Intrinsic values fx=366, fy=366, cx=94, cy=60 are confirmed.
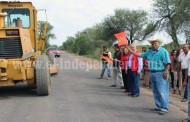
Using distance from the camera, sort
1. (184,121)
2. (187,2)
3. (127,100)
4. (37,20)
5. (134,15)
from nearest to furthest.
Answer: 1. (184,121)
2. (127,100)
3. (37,20)
4. (187,2)
5. (134,15)

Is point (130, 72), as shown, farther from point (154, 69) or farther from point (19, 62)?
point (19, 62)

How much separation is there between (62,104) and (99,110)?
3.96 feet

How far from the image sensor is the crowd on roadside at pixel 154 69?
29.3ft

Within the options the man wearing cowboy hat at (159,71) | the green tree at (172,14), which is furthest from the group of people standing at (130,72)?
the green tree at (172,14)

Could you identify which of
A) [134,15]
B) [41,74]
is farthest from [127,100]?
[134,15]

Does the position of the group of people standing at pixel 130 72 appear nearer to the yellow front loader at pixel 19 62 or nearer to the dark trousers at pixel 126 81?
the dark trousers at pixel 126 81

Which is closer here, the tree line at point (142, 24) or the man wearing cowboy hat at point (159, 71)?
the man wearing cowboy hat at point (159, 71)

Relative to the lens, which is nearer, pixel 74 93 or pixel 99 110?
pixel 99 110

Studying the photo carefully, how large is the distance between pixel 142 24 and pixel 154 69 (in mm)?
38831

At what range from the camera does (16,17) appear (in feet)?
43.2

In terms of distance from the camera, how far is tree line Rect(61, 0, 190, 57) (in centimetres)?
1997

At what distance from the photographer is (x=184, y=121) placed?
7.91 m

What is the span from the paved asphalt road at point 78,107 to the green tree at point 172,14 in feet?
27.7

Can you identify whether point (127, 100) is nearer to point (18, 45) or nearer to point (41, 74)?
point (41, 74)
